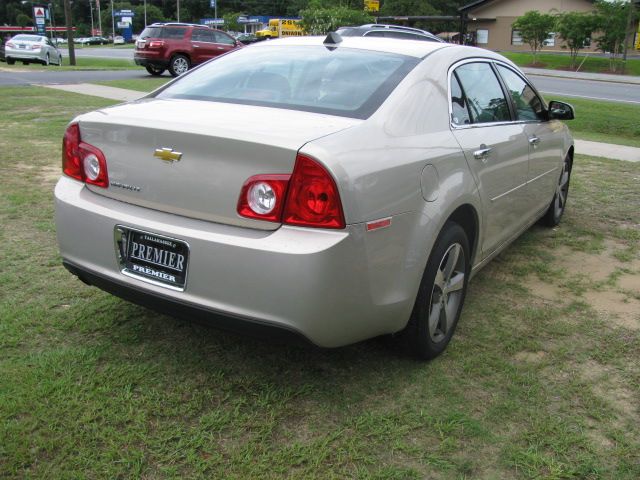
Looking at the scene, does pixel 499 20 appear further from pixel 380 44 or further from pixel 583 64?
pixel 380 44

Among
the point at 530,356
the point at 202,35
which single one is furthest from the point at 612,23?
the point at 530,356

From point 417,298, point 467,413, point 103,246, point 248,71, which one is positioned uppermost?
point 248,71

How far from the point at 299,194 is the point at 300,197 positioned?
1 cm

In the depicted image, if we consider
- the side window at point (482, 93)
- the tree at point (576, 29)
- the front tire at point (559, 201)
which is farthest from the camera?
the tree at point (576, 29)

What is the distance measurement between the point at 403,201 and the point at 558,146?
9.31 feet

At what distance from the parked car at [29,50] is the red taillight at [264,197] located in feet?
93.6

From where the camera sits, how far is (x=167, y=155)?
8.91ft

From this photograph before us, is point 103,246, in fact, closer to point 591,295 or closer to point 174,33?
point 591,295

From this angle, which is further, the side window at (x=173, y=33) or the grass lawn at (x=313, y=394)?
the side window at (x=173, y=33)

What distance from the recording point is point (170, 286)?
2744mm

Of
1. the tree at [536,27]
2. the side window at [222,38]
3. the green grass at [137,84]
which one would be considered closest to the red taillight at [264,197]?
the green grass at [137,84]

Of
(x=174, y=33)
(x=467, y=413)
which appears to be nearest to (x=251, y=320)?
(x=467, y=413)

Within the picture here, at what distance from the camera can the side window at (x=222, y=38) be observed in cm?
2212

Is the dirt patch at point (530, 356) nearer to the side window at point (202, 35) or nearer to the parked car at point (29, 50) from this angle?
the side window at point (202, 35)
